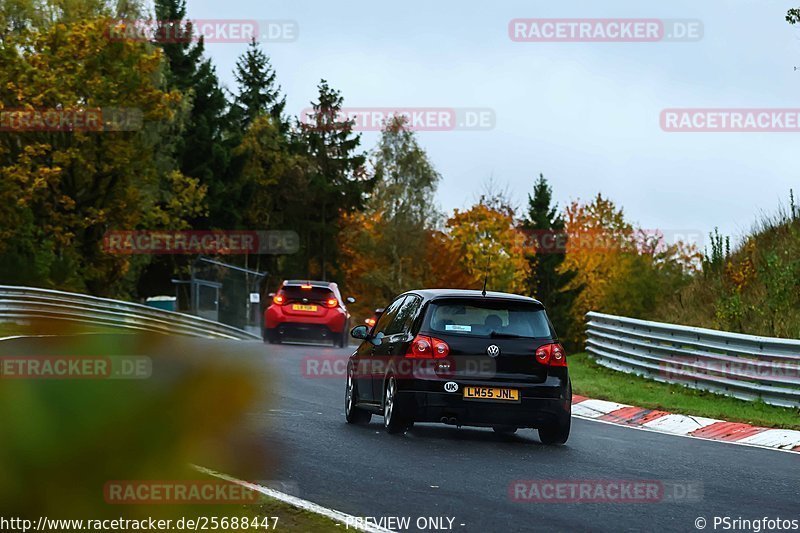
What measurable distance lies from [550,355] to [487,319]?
0.71 meters

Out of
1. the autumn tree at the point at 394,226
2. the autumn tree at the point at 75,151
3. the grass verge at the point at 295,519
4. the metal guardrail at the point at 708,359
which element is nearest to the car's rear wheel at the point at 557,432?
the metal guardrail at the point at 708,359

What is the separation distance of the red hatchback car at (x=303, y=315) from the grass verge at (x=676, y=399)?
7.65 m

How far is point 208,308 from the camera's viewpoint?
127ft

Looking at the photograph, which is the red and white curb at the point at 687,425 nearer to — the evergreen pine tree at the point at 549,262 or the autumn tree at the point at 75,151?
the autumn tree at the point at 75,151

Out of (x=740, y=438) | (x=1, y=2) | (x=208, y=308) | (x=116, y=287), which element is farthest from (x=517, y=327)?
(x=1, y=2)

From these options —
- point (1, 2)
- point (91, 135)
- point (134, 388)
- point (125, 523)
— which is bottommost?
point (125, 523)

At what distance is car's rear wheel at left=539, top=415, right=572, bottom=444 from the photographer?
12430mm

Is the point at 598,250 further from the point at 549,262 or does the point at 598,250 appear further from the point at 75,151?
the point at 75,151

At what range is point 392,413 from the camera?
1255 cm

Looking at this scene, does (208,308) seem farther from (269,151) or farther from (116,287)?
(269,151)

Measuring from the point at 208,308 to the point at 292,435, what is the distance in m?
27.5

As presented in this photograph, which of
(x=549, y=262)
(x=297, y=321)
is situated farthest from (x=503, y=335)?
(x=549, y=262)

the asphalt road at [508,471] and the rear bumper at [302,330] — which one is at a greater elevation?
the rear bumper at [302,330]

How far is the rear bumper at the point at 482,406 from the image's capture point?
12.2m
